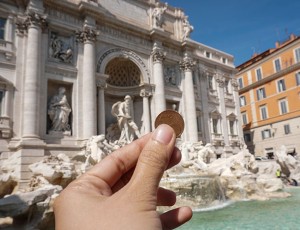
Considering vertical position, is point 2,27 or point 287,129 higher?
point 2,27

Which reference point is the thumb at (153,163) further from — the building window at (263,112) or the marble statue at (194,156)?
the building window at (263,112)

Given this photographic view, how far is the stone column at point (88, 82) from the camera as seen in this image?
484 inches

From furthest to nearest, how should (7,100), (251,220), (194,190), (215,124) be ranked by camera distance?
(215,124) < (7,100) < (194,190) < (251,220)

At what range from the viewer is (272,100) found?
25344 mm

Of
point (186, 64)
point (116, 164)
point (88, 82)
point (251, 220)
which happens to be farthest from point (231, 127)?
point (116, 164)

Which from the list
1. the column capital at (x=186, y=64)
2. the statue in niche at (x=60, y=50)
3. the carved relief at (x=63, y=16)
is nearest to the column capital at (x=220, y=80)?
the column capital at (x=186, y=64)

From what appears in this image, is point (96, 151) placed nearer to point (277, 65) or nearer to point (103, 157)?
point (103, 157)

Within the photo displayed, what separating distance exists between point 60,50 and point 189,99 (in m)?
8.65

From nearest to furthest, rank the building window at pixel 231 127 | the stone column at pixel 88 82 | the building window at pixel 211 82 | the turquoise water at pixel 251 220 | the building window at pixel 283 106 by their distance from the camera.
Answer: the turquoise water at pixel 251 220, the stone column at pixel 88 82, the building window at pixel 211 82, the building window at pixel 231 127, the building window at pixel 283 106

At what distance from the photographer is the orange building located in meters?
23.2

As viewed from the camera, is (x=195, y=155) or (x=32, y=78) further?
(x=195, y=155)

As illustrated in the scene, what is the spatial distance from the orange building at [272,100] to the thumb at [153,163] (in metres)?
23.1

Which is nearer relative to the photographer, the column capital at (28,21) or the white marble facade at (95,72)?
the white marble facade at (95,72)

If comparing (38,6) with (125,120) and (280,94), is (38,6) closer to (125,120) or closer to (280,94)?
(125,120)
